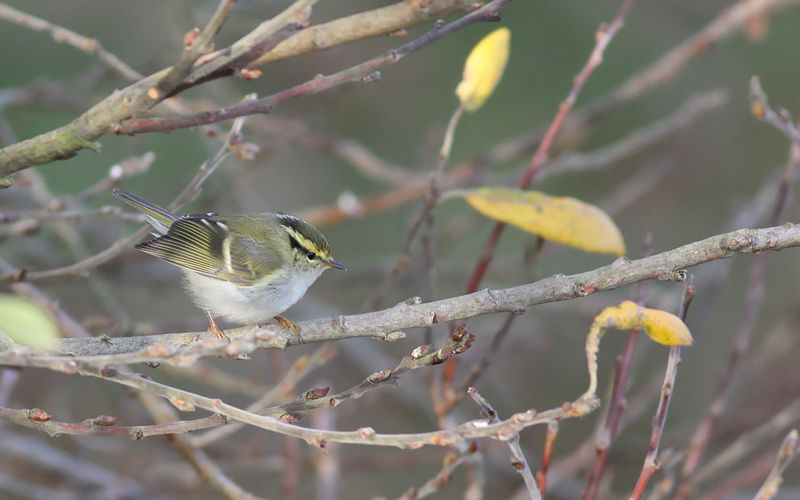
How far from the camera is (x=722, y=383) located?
2.56m

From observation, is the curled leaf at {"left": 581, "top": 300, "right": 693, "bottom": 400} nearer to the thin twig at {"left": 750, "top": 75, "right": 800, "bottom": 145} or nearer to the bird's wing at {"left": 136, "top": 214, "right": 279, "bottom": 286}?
the thin twig at {"left": 750, "top": 75, "right": 800, "bottom": 145}

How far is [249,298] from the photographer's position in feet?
8.98

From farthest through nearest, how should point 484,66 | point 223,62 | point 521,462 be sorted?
point 484,66
point 223,62
point 521,462

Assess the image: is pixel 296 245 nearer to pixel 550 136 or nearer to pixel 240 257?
pixel 240 257

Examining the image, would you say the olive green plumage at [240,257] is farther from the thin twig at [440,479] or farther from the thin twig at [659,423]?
the thin twig at [659,423]

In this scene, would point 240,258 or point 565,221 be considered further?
point 240,258

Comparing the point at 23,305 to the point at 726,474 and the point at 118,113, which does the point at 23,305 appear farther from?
the point at 726,474

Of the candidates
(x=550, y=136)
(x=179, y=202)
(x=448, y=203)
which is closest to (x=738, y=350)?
(x=550, y=136)

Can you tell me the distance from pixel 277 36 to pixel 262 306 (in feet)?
4.04

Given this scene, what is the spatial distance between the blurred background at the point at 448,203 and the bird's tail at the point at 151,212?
0.97m

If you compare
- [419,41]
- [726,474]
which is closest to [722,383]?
[419,41]

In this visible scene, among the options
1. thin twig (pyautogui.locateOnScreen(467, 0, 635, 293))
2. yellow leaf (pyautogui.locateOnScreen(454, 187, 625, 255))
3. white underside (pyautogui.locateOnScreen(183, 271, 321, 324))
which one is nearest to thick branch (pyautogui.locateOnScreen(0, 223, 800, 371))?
yellow leaf (pyautogui.locateOnScreen(454, 187, 625, 255))

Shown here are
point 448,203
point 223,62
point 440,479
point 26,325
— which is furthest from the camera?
point 448,203

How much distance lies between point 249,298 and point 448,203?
2.57 m
